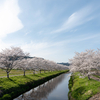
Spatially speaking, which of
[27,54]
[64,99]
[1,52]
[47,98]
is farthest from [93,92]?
[1,52]

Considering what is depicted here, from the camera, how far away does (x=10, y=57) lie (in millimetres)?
33938

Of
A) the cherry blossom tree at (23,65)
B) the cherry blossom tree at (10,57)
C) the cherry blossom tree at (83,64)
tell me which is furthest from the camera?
the cherry blossom tree at (23,65)

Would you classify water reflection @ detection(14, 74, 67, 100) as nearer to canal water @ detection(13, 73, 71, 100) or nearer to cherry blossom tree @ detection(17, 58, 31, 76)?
canal water @ detection(13, 73, 71, 100)

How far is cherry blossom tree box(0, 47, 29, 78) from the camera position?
31547mm

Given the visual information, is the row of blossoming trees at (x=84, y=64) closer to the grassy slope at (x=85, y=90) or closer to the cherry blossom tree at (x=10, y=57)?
the grassy slope at (x=85, y=90)

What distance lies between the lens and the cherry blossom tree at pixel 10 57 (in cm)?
3155

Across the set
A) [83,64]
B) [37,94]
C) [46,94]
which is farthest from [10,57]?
[83,64]

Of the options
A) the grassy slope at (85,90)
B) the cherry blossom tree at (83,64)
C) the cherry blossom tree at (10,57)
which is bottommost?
the grassy slope at (85,90)

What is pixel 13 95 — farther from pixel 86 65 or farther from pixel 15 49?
pixel 86 65

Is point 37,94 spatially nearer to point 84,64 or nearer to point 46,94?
point 46,94

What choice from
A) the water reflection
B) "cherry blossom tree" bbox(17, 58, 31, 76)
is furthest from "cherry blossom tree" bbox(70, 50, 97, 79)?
"cherry blossom tree" bbox(17, 58, 31, 76)

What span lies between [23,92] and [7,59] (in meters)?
14.3

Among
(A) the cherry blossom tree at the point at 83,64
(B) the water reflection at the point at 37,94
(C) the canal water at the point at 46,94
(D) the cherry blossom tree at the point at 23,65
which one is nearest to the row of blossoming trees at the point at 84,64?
(A) the cherry blossom tree at the point at 83,64

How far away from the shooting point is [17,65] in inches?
1382
